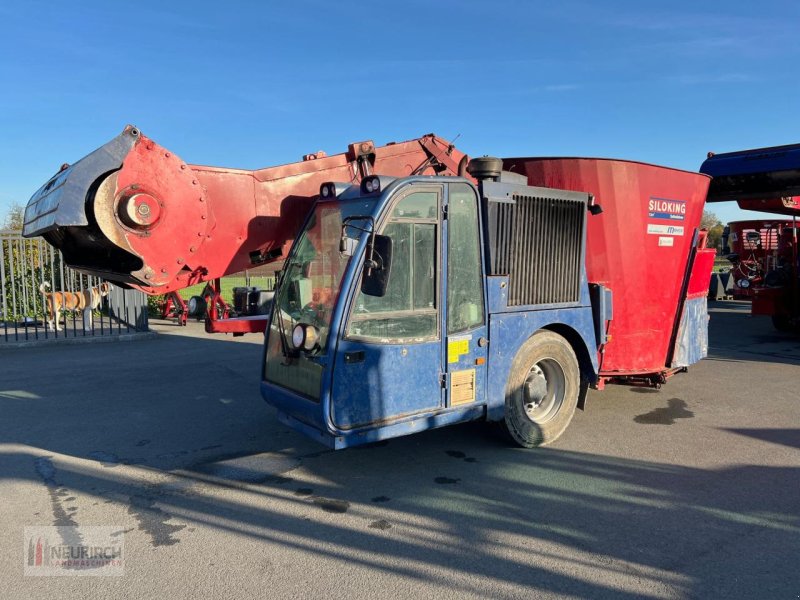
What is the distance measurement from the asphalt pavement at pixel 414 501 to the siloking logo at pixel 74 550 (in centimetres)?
7

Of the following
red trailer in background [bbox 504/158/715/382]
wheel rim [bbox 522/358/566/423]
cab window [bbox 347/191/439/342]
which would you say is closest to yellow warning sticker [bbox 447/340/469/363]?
cab window [bbox 347/191/439/342]

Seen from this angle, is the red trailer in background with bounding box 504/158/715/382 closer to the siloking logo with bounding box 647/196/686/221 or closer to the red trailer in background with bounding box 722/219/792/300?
the siloking logo with bounding box 647/196/686/221

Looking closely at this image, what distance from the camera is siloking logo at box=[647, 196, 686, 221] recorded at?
601 cm

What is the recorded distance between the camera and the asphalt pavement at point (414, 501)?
3250mm

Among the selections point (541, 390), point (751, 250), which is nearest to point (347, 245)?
point (541, 390)

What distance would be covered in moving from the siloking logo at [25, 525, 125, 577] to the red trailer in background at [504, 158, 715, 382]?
15.7 feet

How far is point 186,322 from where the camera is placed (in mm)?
15711

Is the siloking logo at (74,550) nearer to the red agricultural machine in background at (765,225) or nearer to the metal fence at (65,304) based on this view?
the metal fence at (65,304)

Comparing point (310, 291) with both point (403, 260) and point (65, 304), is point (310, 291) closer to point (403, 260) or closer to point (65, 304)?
point (403, 260)

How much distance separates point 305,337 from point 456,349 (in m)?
1.23

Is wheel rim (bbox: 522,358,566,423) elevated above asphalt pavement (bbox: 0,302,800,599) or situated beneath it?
elevated above

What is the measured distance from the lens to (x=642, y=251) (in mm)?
6055

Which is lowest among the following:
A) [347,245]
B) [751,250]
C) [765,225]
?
[347,245]

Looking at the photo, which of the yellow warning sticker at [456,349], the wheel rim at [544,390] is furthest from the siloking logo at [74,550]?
the wheel rim at [544,390]
